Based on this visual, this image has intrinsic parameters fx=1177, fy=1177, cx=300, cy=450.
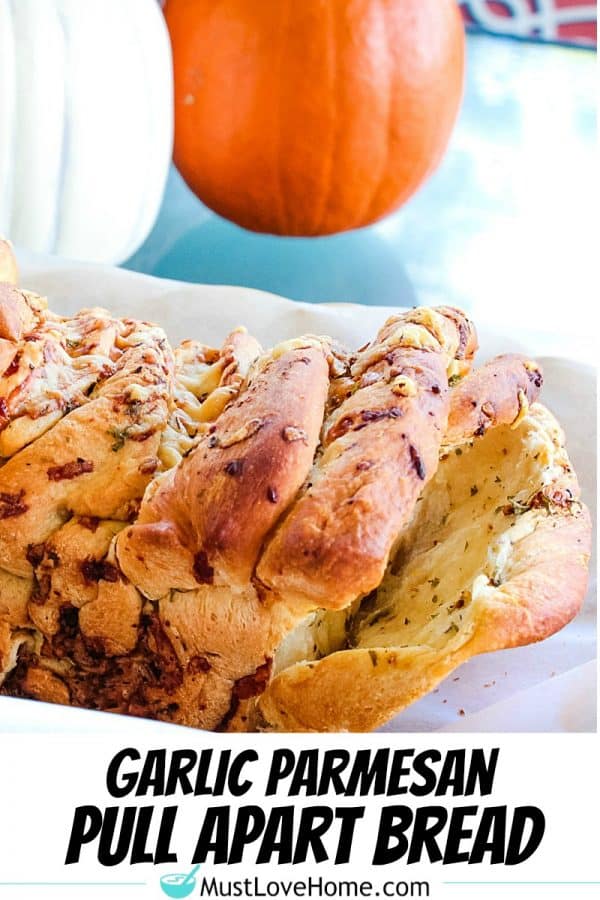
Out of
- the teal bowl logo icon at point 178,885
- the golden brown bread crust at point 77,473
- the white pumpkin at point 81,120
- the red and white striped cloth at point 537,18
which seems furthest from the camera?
the red and white striped cloth at point 537,18

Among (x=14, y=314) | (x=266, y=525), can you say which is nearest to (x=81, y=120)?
(x=14, y=314)

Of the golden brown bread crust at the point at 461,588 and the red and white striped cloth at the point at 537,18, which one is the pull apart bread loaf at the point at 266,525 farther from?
the red and white striped cloth at the point at 537,18

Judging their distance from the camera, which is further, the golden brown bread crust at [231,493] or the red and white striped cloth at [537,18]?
the red and white striped cloth at [537,18]

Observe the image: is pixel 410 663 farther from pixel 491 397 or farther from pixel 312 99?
pixel 312 99

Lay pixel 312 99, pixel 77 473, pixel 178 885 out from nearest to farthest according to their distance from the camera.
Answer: pixel 178 885 < pixel 77 473 < pixel 312 99

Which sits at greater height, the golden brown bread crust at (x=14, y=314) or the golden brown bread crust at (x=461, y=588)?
the golden brown bread crust at (x=14, y=314)

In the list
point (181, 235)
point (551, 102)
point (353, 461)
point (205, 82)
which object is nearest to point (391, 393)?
point (353, 461)

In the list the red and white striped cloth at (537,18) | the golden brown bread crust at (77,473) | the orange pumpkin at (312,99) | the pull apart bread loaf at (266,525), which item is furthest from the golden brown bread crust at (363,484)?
the red and white striped cloth at (537,18)
